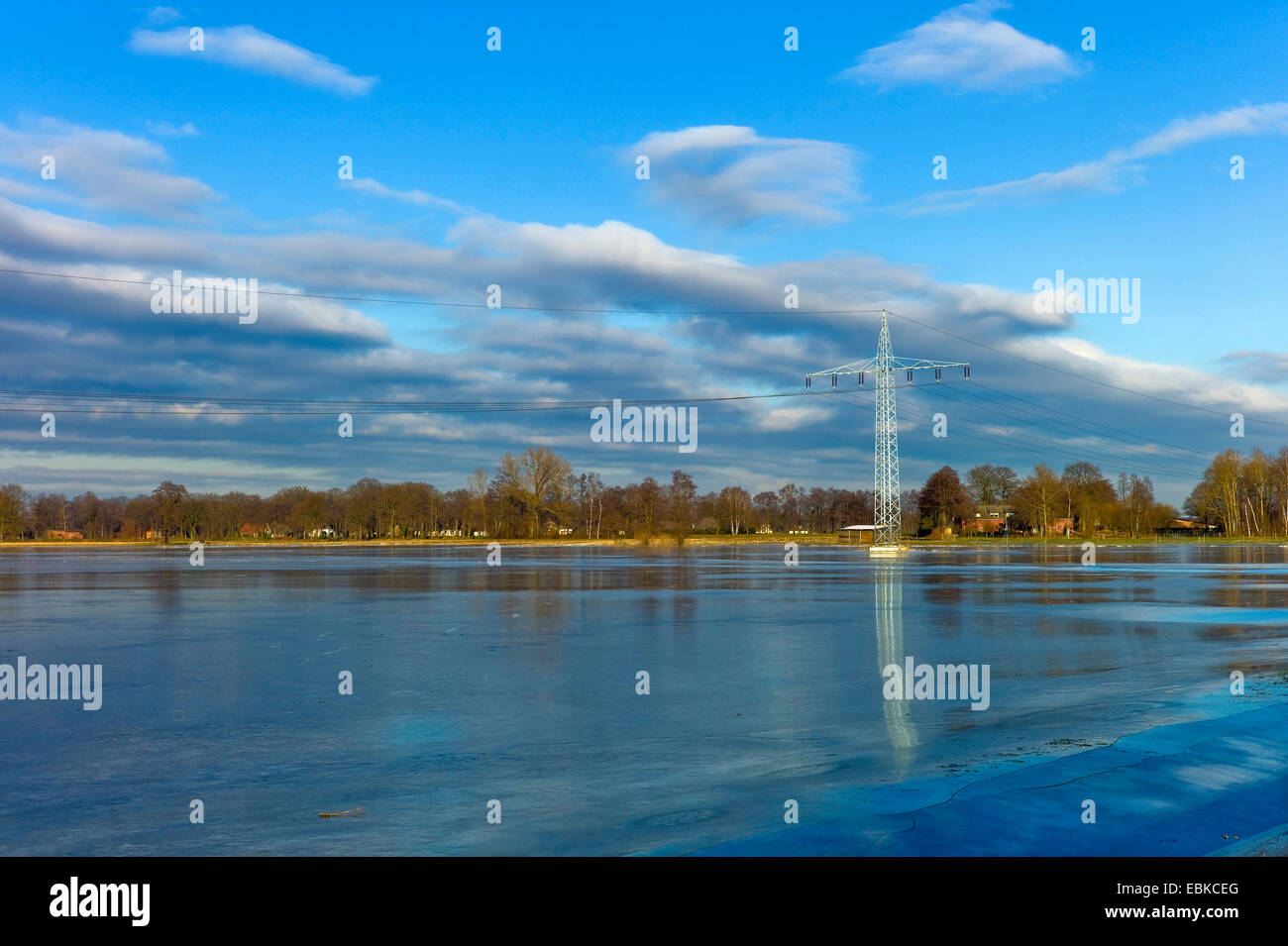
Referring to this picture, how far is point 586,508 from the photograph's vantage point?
484 feet

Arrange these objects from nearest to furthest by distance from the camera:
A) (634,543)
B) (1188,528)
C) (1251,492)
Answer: (634,543), (1251,492), (1188,528)

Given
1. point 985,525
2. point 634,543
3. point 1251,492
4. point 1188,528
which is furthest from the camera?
point 1188,528

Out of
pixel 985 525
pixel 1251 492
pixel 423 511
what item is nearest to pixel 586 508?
pixel 423 511

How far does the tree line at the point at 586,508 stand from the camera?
121750 mm

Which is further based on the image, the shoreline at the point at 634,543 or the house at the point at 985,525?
the house at the point at 985,525

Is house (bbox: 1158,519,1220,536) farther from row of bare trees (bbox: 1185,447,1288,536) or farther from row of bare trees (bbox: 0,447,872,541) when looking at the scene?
row of bare trees (bbox: 0,447,872,541)

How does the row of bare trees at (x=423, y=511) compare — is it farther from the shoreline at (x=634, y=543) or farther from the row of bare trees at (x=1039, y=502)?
the row of bare trees at (x=1039, y=502)

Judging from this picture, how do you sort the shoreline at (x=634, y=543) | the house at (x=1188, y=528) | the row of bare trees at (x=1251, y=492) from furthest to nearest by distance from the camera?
the house at (x=1188, y=528) < the row of bare trees at (x=1251, y=492) < the shoreline at (x=634, y=543)

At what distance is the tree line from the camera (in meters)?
122

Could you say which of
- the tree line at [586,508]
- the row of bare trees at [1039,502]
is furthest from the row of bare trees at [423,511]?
the row of bare trees at [1039,502]

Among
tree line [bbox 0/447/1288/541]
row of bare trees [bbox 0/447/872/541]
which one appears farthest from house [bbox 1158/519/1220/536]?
row of bare trees [bbox 0/447/872/541]

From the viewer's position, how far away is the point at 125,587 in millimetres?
35594

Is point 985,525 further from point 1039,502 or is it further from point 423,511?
point 423,511
